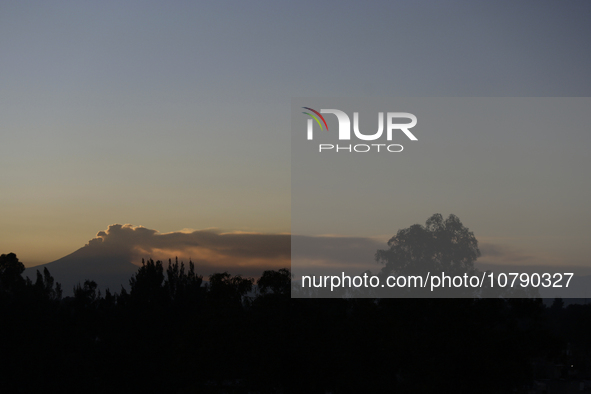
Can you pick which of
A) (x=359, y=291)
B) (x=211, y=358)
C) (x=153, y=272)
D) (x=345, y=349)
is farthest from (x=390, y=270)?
(x=153, y=272)

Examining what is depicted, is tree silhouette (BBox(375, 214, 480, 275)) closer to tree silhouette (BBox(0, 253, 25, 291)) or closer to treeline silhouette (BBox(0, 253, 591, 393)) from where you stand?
treeline silhouette (BBox(0, 253, 591, 393))

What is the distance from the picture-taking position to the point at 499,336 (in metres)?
31.0

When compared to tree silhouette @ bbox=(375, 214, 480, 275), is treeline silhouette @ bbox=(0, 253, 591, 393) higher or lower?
lower

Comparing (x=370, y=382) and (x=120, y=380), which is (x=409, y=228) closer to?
(x=370, y=382)

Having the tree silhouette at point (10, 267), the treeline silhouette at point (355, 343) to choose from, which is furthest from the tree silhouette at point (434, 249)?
the tree silhouette at point (10, 267)

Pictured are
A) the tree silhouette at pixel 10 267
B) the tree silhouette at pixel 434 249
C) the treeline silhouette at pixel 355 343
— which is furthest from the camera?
the tree silhouette at pixel 10 267

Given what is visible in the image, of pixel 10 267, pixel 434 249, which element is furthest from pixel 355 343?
pixel 10 267

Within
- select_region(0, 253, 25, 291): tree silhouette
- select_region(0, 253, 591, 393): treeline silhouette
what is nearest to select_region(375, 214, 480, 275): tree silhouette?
select_region(0, 253, 591, 393): treeline silhouette

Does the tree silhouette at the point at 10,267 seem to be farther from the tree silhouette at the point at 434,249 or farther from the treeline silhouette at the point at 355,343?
the tree silhouette at the point at 434,249

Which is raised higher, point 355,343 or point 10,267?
point 10,267

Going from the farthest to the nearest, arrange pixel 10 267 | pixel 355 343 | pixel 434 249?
pixel 10 267
pixel 434 249
pixel 355 343

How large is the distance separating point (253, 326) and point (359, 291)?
6.63 meters

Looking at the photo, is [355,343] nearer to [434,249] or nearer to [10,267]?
[434,249]

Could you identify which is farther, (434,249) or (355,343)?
(434,249)
